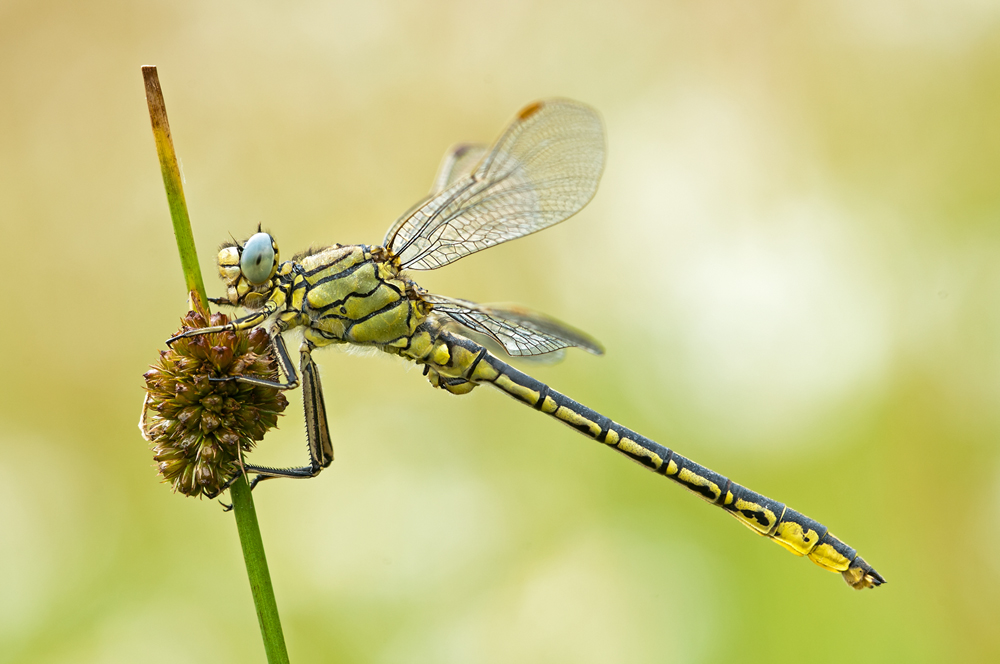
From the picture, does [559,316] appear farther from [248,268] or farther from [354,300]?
[248,268]

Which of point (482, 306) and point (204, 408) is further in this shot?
point (482, 306)

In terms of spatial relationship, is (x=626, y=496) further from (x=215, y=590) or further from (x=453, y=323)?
(x=215, y=590)

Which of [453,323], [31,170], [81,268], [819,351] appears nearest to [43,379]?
[81,268]

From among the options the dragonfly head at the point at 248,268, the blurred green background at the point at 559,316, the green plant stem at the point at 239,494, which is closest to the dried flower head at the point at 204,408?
the green plant stem at the point at 239,494

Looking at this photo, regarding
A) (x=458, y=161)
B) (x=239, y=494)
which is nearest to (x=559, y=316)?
(x=458, y=161)

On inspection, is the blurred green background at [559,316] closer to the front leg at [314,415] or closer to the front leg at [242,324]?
the front leg at [314,415]

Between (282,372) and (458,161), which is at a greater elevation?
(458,161)
